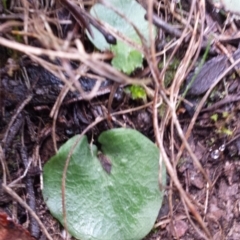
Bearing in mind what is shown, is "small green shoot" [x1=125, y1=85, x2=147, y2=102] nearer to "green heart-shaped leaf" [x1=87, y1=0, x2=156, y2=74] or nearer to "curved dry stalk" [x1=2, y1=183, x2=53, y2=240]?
"green heart-shaped leaf" [x1=87, y1=0, x2=156, y2=74]

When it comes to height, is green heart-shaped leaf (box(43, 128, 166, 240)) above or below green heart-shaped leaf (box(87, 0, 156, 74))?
below

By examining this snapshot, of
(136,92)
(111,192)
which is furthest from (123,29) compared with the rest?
(111,192)

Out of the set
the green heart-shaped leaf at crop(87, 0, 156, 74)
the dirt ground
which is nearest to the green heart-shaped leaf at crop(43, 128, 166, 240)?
the dirt ground

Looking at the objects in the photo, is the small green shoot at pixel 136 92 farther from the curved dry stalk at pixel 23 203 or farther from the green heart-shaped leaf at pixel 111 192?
the curved dry stalk at pixel 23 203

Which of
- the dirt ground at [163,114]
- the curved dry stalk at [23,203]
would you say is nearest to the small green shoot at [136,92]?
the dirt ground at [163,114]

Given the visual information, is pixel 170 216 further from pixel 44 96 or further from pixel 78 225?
pixel 44 96

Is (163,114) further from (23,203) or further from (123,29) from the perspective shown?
(23,203)

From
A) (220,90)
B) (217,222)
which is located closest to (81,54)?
(220,90)
